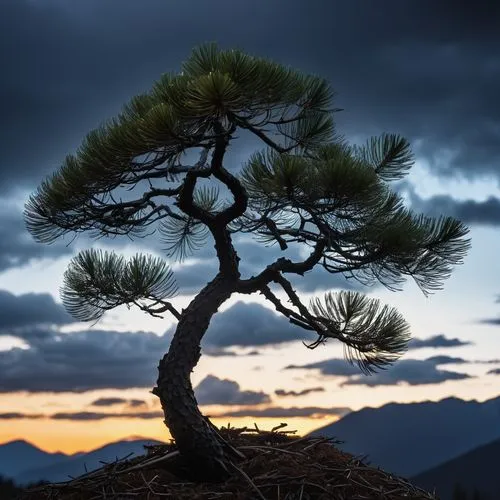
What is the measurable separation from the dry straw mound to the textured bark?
0.10 m

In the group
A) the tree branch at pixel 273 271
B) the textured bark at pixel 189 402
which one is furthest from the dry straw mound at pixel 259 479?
the tree branch at pixel 273 271

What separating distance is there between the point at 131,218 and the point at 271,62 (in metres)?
1.38

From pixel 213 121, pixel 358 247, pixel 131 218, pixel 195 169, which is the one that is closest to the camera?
pixel 213 121

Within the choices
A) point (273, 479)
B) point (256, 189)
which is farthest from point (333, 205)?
point (273, 479)

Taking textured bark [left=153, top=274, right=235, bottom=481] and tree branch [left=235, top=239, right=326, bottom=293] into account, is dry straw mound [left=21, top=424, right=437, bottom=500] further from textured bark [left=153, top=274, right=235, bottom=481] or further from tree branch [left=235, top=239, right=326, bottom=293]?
tree branch [left=235, top=239, right=326, bottom=293]

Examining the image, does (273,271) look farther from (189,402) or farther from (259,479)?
(259,479)

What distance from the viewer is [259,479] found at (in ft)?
13.2

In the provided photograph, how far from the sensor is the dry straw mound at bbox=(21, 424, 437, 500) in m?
3.97

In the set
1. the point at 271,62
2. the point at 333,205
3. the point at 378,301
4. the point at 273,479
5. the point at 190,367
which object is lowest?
the point at 273,479

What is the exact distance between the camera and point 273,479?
402cm

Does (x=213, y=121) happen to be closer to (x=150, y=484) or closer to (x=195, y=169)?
(x=195, y=169)

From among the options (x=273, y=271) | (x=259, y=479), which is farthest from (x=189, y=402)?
(x=273, y=271)

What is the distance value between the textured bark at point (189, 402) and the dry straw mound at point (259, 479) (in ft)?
0.32

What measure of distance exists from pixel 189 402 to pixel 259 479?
547 millimetres
